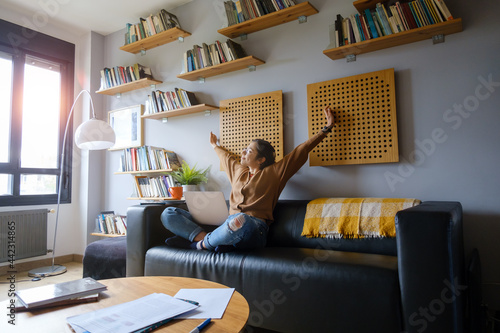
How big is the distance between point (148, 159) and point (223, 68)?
1.25 meters

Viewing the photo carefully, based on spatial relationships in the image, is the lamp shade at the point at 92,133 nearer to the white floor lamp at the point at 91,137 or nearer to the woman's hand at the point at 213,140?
the white floor lamp at the point at 91,137

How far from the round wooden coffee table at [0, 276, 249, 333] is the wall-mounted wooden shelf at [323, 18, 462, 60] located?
1.93 metres

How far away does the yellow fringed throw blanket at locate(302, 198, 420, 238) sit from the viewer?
1950 mm

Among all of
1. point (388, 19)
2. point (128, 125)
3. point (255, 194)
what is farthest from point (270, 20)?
point (128, 125)

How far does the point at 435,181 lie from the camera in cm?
222

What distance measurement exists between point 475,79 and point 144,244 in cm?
246

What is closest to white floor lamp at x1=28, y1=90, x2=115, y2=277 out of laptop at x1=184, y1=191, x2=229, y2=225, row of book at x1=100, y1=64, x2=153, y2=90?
row of book at x1=100, y1=64, x2=153, y2=90

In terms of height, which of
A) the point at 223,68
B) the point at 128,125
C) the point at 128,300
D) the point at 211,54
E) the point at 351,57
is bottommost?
the point at 128,300

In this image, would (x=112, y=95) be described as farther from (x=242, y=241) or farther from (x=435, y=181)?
(x=435, y=181)

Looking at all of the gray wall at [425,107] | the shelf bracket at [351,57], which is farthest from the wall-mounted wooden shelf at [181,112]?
the shelf bracket at [351,57]

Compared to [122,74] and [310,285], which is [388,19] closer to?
[310,285]

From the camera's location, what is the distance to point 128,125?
395 centimetres

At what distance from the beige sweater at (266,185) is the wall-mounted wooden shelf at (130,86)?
178 centimetres

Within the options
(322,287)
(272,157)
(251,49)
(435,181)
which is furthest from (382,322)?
(251,49)
